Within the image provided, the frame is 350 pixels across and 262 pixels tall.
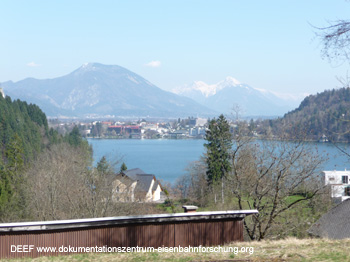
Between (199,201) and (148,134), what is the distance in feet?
392

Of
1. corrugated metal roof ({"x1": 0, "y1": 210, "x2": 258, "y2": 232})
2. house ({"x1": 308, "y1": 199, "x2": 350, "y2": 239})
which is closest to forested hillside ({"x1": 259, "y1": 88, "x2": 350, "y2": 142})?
corrugated metal roof ({"x1": 0, "y1": 210, "x2": 258, "y2": 232})

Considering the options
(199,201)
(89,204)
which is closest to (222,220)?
(89,204)

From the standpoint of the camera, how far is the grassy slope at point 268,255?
5.92 metres

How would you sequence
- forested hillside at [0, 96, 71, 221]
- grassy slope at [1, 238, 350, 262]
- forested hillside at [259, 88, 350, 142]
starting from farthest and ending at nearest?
1. forested hillside at [0, 96, 71, 221]
2. forested hillside at [259, 88, 350, 142]
3. grassy slope at [1, 238, 350, 262]

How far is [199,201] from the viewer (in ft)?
98.6

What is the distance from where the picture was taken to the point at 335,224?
1566 centimetres

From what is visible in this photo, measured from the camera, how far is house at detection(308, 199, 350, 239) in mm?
14922

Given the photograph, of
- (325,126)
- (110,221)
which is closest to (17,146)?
(325,126)

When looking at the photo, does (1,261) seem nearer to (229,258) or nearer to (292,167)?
(229,258)

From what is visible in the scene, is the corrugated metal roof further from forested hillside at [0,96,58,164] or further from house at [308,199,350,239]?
forested hillside at [0,96,58,164]

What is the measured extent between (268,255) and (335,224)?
1045 centimetres

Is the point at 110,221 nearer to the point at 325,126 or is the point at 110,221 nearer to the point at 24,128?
the point at 325,126

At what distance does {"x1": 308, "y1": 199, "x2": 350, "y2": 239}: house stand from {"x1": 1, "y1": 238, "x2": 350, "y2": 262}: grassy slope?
822cm

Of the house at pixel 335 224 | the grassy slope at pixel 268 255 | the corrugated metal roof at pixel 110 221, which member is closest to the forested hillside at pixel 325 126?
the grassy slope at pixel 268 255
